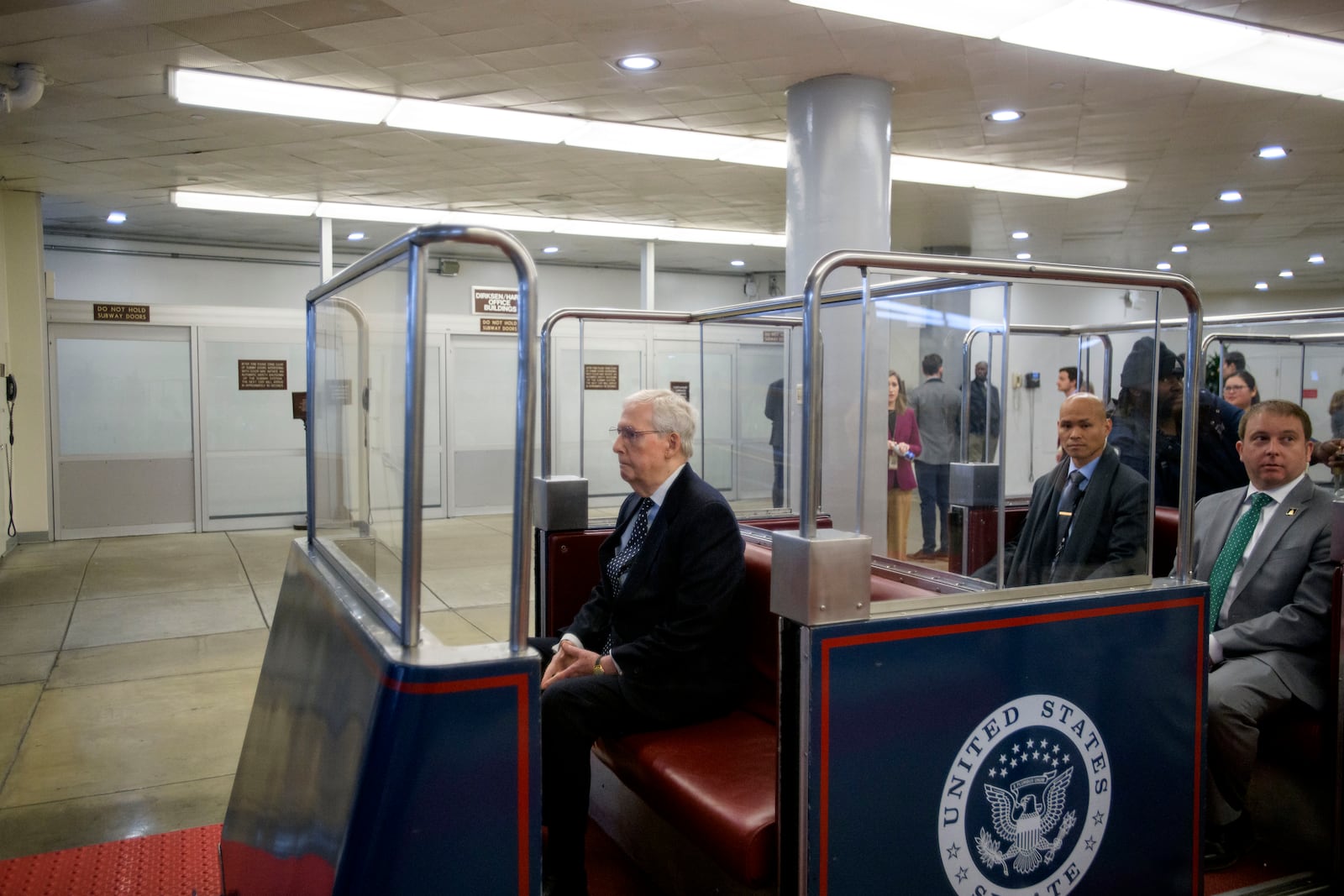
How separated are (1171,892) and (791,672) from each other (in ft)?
3.78

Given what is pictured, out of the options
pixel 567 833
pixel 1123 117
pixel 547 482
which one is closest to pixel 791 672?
pixel 567 833

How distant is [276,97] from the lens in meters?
5.75

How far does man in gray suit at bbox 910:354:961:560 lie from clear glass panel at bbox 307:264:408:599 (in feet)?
15.7

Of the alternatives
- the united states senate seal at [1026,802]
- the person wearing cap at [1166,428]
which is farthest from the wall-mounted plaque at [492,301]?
the united states senate seal at [1026,802]

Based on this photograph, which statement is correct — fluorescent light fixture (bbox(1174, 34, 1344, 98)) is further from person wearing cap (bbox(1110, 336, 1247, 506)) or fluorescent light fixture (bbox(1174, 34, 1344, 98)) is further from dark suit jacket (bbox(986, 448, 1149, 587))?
dark suit jacket (bbox(986, 448, 1149, 587))

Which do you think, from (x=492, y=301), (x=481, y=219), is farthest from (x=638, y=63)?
(x=492, y=301)

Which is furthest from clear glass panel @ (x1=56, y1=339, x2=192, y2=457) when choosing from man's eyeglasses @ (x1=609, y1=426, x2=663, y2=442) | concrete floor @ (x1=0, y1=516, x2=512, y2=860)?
man's eyeglasses @ (x1=609, y1=426, x2=663, y2=442)

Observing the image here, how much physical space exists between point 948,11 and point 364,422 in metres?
3.58

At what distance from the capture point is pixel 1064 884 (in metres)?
2.09

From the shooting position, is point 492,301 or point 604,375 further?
point 604,375

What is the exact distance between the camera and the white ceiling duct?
16.7ft

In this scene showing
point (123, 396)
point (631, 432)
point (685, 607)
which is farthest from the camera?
point (123, 396)

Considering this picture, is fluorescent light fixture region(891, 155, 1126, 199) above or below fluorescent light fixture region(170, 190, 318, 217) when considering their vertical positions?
above

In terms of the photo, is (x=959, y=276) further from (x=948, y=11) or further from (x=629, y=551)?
(x=948, y=11)
